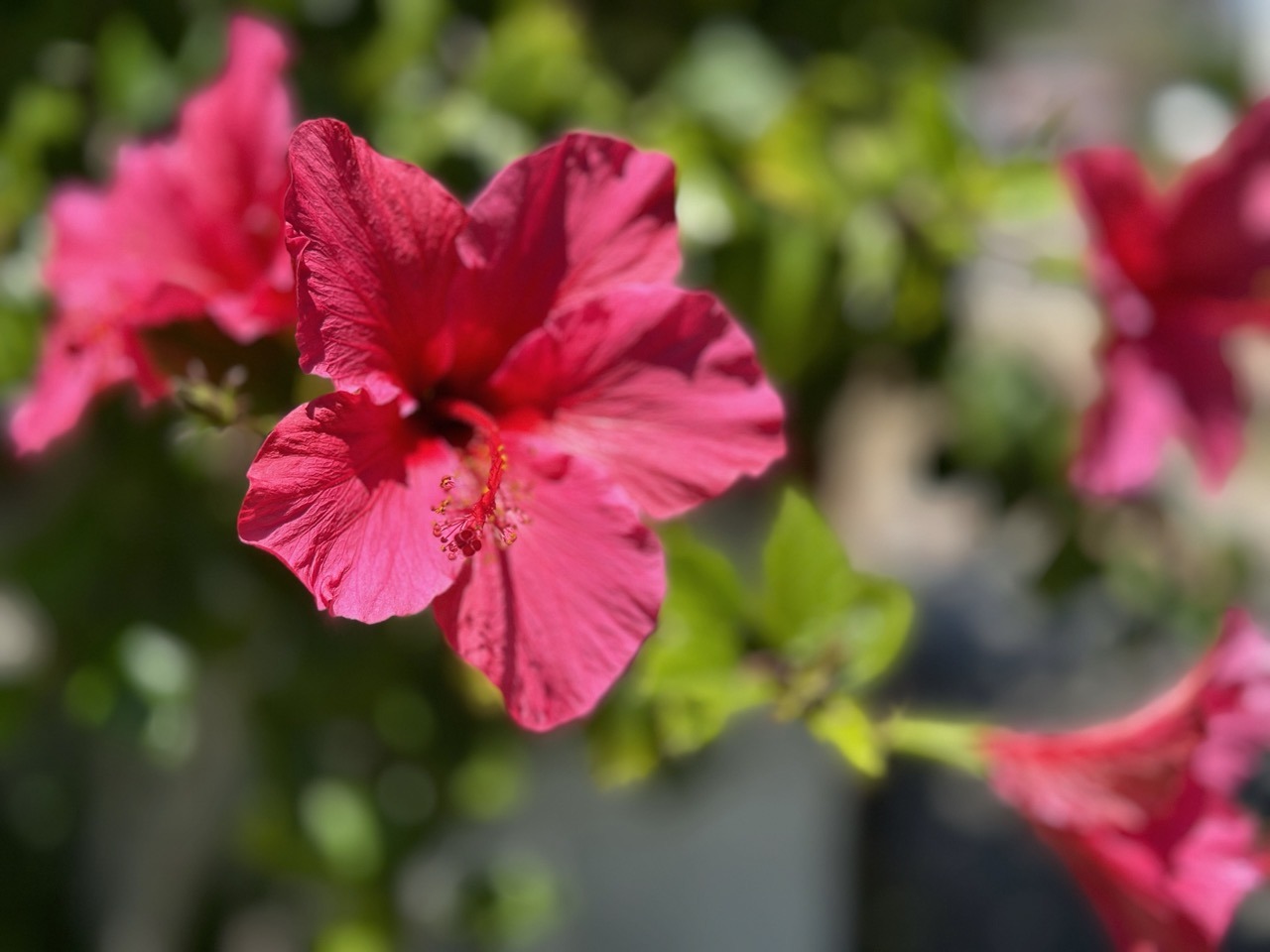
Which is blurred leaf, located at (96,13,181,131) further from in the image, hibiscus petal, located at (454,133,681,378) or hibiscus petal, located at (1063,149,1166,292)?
hibiscus petal, located at (1063,149,1166,292)

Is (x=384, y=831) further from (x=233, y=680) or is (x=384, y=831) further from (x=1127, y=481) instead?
(x=1127, y=481)

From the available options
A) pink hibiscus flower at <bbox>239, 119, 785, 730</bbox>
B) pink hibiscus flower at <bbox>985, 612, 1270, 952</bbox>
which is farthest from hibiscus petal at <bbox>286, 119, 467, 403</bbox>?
pink hibiscus flower at <bbox>985, 612, 1270, 952</bbox>

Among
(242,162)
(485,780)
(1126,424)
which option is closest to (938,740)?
(1126,424)

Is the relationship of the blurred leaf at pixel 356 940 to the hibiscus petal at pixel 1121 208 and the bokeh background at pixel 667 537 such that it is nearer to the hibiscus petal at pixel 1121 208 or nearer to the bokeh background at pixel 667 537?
the bokeh background at pixel 667 537

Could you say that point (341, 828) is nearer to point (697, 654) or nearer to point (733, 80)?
point (697, 654)

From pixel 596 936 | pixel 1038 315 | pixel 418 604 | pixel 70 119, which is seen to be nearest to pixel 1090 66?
pixel 1038 315

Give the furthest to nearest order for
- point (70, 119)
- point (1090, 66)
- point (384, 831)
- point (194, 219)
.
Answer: point (1090, 66)
point (384, 831)
point (70, 119)
point (194, 219)

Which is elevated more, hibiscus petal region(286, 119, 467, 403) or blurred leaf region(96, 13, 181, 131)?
hibiscus petal region(286, 119, 467, 403)

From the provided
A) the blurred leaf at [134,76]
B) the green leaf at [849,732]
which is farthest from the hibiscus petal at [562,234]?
the blurred leaf at [134,76]
